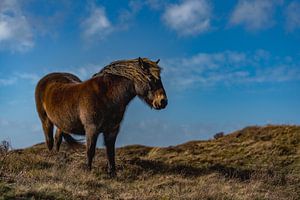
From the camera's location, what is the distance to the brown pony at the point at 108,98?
1034 cm

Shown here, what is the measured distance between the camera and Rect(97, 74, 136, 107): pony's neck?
10.4 m

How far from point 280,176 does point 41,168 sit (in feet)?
20.5

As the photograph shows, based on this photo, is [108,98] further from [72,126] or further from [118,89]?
[72,126]

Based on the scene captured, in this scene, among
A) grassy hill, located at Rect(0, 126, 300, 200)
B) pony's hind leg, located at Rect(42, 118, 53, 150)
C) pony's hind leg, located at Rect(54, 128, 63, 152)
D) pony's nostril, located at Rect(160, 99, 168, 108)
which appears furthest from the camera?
pony's hind leg, located at Rect(54, 128, 63, 152)

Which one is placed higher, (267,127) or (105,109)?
(267,127)

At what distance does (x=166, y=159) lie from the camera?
17.6 metres

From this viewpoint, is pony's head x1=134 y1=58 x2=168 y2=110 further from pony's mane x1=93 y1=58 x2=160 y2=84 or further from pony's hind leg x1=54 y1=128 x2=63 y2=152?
pony's hind leg x1=54 y1=128 x2=63 y2=152

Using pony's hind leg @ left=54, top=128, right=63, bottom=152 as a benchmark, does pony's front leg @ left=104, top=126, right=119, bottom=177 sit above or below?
below

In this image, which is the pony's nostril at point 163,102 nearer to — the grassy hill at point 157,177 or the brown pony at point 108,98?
the brown pony at point 108,98

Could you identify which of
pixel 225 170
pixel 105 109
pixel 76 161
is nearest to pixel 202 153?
pixel 225 170

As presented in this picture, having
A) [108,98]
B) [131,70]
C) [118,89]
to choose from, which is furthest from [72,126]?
[131,70]

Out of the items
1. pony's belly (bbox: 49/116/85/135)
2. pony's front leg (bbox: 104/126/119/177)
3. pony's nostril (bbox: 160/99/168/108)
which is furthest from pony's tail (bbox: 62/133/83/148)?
pony's nostril (bbox: 160/99/168/108)

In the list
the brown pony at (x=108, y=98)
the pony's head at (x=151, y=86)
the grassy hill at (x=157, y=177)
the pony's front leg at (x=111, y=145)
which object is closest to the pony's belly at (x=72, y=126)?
the brown pony at (x=108, y=98)

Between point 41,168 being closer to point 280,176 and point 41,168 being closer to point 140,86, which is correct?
point 140,86
